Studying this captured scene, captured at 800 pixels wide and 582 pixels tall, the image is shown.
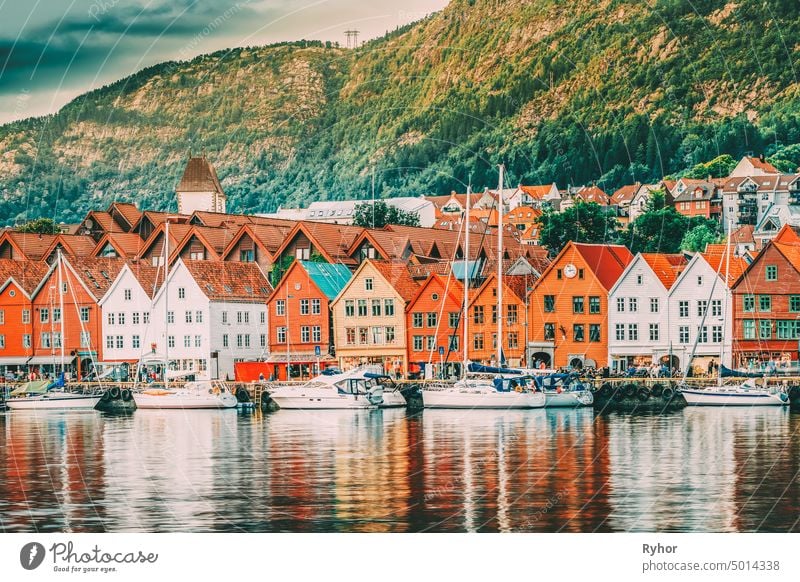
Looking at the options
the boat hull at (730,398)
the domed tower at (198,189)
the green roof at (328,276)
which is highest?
the domed tower at (198,189)

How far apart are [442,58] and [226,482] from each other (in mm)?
36351

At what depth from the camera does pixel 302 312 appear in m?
104

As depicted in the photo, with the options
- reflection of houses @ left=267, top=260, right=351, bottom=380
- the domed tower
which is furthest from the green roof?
the domed tower

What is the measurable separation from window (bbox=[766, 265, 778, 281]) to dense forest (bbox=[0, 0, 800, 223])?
46.4 ft

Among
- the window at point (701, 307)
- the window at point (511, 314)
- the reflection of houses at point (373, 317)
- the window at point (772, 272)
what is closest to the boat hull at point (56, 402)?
the reflection of houses at point (373, 317)

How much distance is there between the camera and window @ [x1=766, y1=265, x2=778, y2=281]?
90.2m

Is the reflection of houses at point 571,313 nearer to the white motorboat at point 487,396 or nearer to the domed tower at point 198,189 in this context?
the white motorboat at point 487,396

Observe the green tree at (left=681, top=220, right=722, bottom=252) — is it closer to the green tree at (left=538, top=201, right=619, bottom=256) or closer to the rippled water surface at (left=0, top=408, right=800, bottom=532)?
the green tree at (left=538, top=201, right=619, bottom=256)

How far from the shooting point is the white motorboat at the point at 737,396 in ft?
252

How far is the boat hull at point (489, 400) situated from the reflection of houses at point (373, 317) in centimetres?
2053

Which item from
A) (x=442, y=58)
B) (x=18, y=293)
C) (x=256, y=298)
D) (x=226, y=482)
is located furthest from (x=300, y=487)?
(x=18, y=293)

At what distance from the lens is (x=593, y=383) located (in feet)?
278
